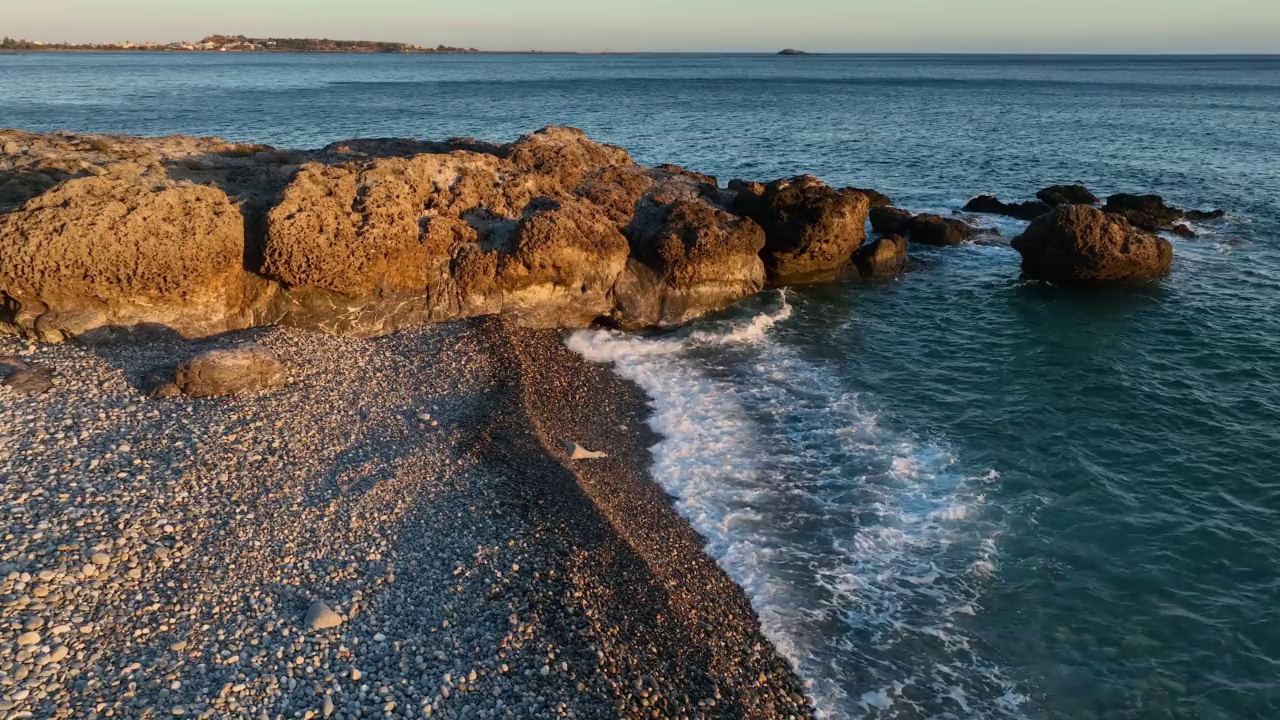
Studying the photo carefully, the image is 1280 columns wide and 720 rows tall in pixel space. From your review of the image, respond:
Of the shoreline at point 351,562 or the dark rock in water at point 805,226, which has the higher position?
the dark rock in water at point 805,226

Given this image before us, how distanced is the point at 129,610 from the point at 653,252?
67.1ft

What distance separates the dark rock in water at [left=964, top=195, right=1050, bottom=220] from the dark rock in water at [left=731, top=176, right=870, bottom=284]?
16461 millimetres

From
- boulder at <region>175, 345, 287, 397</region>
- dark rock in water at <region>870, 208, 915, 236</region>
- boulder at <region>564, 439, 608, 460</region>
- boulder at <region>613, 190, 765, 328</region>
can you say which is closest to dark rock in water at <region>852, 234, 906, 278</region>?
dark rock in water at <region>870, 208, 915, 236</region>

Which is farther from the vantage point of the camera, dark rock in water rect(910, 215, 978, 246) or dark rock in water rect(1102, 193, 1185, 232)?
dark rock in water rect(1102, 193, 1185, 232)

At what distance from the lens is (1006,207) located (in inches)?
1750

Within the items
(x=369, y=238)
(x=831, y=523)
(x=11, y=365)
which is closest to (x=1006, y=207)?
(x=831, y=523)

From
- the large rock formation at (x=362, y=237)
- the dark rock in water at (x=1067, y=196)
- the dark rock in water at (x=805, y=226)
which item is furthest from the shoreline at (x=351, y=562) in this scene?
the dark rock in water at (x=1067, y=196)

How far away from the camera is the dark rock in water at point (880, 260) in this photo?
111 ft

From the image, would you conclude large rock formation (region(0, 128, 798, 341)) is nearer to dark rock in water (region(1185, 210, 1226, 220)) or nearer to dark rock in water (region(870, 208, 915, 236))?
dark rock in water (region(870, 208, 915, 236))

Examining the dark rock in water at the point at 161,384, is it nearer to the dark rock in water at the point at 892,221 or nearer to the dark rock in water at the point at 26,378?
the dark rock in water at the point at 26,378

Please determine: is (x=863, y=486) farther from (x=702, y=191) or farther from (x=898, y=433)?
(x=702, y=191)

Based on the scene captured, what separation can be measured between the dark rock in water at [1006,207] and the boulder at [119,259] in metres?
39.7

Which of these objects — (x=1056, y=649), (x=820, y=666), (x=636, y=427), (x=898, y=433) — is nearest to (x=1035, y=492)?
(x=898, y=433)

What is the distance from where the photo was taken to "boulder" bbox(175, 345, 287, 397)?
18.9m
